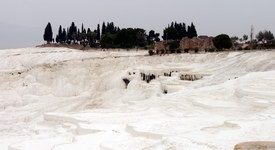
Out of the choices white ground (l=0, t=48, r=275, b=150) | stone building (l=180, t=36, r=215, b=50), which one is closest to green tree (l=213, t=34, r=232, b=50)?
stone building (l=180, t=36, r=215, b=50)

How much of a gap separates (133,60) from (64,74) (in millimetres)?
Result: 4715

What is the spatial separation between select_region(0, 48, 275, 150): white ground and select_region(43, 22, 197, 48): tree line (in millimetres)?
13478

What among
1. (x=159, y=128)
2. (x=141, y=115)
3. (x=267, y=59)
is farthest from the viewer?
(x=267, y=59)

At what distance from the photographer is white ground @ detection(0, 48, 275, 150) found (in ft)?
29.7

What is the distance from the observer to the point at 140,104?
15.3 meters

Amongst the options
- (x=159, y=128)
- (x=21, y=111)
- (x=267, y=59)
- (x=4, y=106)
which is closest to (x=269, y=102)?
(x=159, y=128)

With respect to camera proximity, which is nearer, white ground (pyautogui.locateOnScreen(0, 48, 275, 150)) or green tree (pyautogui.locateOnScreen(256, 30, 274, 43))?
white ground (pyautogui.locateOnScreen(0, 48, 275, 150))

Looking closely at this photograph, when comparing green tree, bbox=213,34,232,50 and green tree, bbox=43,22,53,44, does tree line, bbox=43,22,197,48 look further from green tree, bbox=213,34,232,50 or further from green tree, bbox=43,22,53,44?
green tree, bbox=213,34,232,50

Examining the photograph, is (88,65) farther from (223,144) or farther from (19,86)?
(223,144)

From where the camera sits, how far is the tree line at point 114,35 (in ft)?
131

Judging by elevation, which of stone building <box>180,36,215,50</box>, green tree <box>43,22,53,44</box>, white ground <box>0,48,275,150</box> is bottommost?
white ground <box>0,48,275,150</box>

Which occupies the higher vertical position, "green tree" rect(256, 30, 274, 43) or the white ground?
"green tree" rect(256, 30, 274, 43)

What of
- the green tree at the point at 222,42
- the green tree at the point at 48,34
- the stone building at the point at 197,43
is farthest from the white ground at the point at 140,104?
the green tree at the point at 48,34

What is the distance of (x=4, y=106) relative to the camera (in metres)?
19.7
